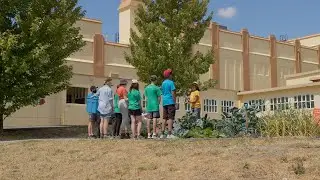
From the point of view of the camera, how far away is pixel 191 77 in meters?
21.6

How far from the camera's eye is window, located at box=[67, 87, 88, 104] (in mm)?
27922

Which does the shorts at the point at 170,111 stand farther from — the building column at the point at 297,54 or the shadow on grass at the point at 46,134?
the building column at the point at 297,54

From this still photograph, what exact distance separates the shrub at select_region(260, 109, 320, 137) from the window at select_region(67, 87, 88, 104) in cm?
1657

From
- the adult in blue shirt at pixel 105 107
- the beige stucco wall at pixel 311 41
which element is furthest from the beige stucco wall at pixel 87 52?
the beige stucco wall at pixel 311 41

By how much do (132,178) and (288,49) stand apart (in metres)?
43.3

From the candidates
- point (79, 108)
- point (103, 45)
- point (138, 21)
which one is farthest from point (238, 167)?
point (103, 45)

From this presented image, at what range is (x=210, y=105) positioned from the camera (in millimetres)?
33812

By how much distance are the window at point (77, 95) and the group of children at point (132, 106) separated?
43.6ft

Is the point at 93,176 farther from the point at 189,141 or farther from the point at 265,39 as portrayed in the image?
the point at 265,39

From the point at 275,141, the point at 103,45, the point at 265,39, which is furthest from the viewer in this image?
the point at 265,39

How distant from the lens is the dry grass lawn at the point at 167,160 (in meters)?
7.95

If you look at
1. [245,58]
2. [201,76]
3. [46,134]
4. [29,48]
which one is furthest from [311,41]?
[29,48]

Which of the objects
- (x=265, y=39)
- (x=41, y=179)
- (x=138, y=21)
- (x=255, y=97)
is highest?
(x=265, y=39)

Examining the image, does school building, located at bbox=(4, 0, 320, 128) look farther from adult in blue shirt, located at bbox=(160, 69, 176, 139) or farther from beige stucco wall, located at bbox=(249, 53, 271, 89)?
adult in blue shirt, located at bbox=(160, 69, 176, 139)
